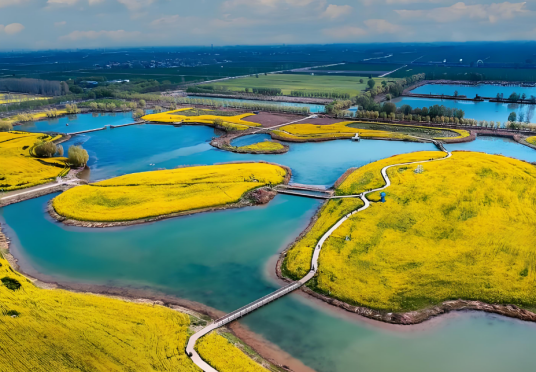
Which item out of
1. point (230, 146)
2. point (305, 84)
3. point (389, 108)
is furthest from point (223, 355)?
point (305, 84)

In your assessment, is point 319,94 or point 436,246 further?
point 319,94

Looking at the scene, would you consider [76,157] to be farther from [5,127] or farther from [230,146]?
[5,127]

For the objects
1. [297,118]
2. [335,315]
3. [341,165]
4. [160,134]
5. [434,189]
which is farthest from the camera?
[297,118]

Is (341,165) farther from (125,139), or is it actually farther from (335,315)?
(125,139)

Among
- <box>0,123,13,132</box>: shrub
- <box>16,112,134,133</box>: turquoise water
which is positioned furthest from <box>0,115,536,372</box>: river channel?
<box>0,123,13,132</box>: shrub

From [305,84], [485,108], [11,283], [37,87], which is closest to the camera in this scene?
[11,283]

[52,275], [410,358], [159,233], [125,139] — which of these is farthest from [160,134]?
[410,358]
